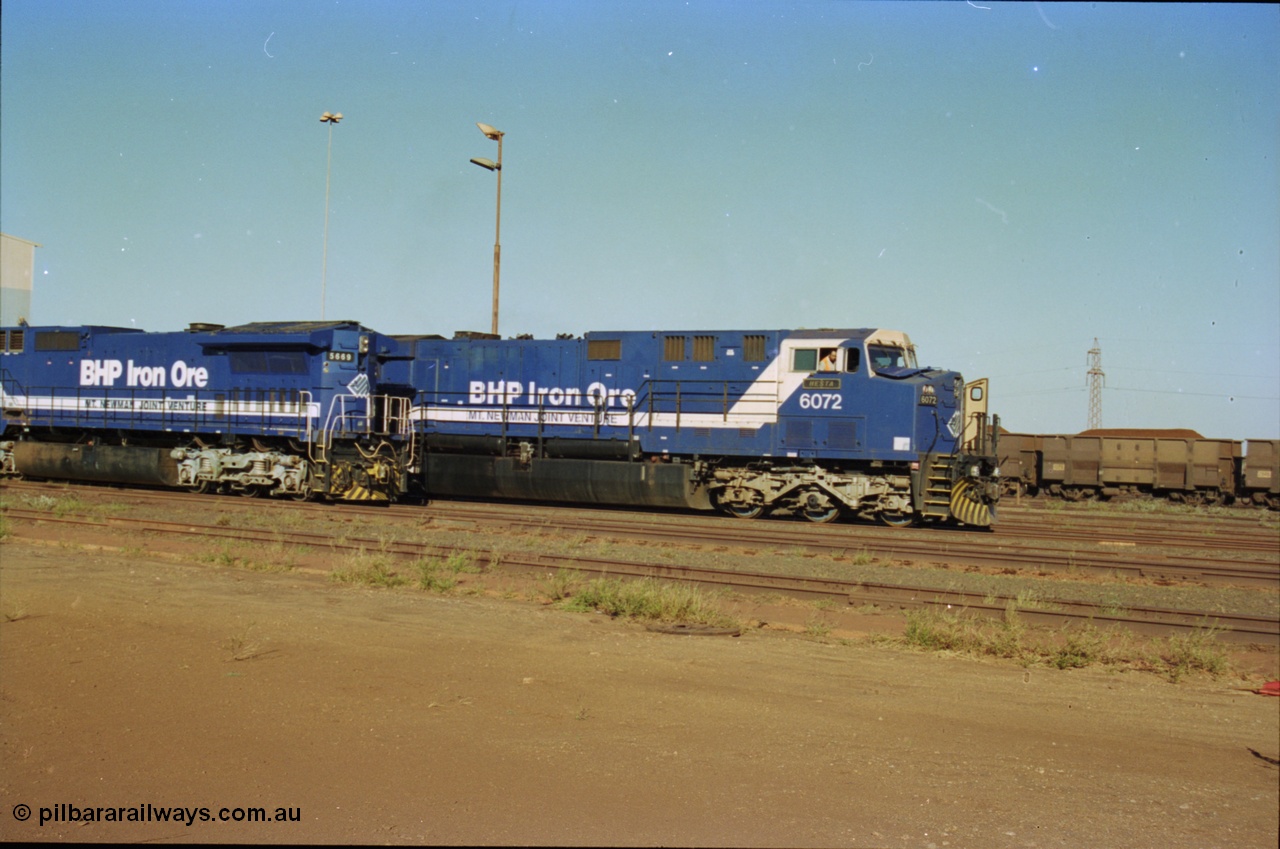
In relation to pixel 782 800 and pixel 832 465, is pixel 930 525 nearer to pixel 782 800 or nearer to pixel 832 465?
pixel 832 465

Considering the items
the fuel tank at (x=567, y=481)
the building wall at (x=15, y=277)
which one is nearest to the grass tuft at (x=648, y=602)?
the fuel tank at (x=567, y=481)

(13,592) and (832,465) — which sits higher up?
(832,465)

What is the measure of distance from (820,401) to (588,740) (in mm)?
13648

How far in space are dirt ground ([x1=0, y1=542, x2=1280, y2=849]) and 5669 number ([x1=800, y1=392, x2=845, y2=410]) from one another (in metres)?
9.86

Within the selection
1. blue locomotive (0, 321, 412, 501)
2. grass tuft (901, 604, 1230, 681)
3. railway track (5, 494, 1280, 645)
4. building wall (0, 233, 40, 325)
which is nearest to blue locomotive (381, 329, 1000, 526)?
blue locomotive (0, 321, 412, 501)

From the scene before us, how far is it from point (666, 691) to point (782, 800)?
7.19ft

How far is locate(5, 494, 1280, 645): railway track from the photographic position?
10.2m

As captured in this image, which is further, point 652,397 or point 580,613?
point 652,397

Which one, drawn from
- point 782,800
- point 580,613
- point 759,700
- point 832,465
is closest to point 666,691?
point 759,700

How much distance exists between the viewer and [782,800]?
4.87m

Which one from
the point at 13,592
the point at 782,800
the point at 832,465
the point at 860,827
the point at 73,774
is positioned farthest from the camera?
the point at 832,465

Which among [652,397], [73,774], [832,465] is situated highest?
[652,397]

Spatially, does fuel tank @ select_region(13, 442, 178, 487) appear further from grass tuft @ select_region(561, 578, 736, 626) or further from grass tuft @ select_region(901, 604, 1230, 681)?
grass tuft @ select_region(901, 604, 1230, 681)

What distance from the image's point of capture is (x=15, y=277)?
126ft
